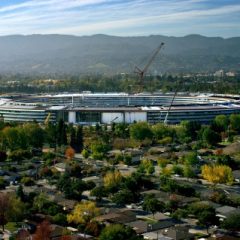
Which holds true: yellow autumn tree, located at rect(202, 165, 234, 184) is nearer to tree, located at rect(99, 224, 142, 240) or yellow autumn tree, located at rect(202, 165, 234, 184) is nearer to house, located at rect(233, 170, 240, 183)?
house, located at rect(233, 170, 240, 183)

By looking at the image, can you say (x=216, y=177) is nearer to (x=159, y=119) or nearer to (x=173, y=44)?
(x=159, y=119)

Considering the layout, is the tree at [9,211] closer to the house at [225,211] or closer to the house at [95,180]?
the house at [95,180]

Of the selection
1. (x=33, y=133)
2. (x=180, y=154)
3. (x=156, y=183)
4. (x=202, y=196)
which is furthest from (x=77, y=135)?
(x=202, y=196)

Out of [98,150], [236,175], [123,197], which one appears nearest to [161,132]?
[98,150]

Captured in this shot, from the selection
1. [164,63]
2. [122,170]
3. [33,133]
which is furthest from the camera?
[164,63]

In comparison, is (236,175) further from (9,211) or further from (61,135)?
(61,135)

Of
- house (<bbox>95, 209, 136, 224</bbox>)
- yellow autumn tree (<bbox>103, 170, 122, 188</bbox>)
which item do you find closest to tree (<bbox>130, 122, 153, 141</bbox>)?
yellow autumn tree (<bbox>103, 170, 122, 188</bbox>)

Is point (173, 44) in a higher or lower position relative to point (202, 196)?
higher
